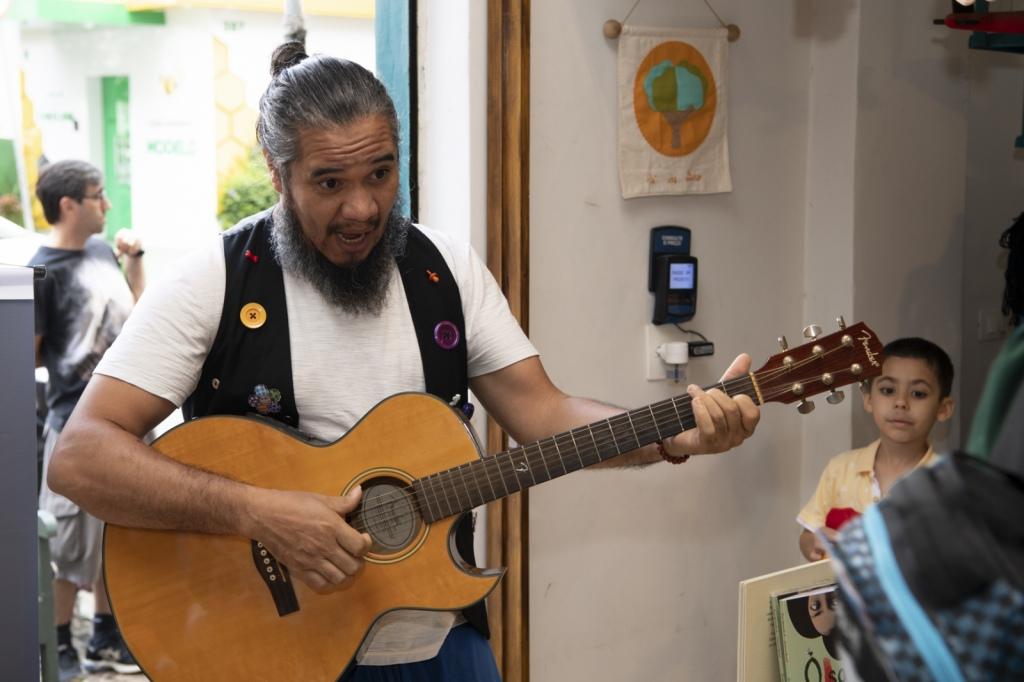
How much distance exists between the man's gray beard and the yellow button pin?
87mm

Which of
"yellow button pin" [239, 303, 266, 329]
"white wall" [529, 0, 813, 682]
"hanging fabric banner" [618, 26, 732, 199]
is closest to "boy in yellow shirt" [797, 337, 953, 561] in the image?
"white wall" [529, 0, 813, 682]

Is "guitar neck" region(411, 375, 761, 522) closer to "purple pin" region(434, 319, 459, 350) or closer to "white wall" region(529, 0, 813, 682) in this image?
"purple pin" region(434, 319, 459, 350)

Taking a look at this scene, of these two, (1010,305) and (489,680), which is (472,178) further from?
(1010,305)

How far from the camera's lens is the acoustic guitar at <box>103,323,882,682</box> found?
1862mm

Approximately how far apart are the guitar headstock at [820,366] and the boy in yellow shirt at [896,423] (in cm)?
84

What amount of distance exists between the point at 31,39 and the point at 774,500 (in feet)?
9.44

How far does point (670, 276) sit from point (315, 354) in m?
1.27

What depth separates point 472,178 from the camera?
104 inches

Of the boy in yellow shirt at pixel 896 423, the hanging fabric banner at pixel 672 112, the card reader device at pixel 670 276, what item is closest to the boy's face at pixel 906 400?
the boy in yellow shirt at pixel 896 423

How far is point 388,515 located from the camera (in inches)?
74.7

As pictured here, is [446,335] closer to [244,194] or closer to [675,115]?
[675,115]

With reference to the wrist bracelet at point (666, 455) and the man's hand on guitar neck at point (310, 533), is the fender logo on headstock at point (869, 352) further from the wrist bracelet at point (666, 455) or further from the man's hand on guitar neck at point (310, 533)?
the man's hand on guitar neck at point (310, 533)

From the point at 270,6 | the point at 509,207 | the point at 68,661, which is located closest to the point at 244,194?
the point at 270,6

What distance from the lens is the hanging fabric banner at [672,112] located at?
2.85 metres
